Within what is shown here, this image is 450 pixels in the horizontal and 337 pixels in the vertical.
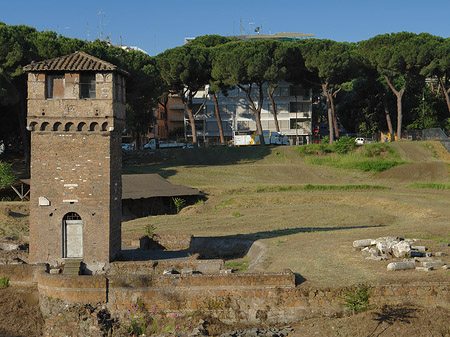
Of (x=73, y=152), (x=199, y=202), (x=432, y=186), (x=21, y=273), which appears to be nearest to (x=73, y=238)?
(x=21, y=273)

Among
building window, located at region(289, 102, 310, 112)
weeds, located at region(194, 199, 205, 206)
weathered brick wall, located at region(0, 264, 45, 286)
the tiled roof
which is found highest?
building window, located at region(289, 102, 310, 112)

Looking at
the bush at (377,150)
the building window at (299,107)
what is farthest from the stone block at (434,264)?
the building window at (299,107)

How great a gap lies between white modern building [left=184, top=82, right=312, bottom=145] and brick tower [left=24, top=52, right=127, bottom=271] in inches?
2559

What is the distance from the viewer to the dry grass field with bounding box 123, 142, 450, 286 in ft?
77.6

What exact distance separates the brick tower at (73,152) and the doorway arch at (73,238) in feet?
0.33

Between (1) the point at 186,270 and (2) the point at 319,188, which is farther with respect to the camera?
(2) the point at 319,188

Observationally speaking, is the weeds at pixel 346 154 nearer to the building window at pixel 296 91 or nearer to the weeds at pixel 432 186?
the weeds at pixel 432 186

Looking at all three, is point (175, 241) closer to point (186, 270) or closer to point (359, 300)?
point (186, 270)

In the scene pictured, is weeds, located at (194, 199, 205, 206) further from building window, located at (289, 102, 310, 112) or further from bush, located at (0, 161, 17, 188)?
building window, located at (289, 102, 310, 112)

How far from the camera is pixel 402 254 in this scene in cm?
2300

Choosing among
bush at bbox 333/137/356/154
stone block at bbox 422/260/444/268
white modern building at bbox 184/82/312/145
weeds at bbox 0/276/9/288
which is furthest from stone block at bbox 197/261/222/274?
white modern building at bbox 184/82/312/145

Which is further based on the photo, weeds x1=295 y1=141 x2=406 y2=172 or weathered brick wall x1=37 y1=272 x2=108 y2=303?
weeds x1=295 y1=141 x2=406 y2=172

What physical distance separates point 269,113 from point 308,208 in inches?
1952

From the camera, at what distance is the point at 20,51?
48438 mm
